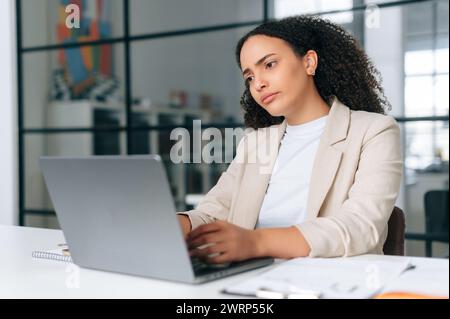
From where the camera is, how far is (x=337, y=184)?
1.36 meters

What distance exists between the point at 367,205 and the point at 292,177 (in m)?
0.37

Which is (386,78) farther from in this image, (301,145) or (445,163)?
(301,145)

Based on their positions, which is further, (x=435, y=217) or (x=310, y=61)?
(x=435, y=217)

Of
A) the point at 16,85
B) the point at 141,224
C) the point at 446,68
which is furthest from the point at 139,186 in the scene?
the point at 16,85

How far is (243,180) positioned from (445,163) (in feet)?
6.45

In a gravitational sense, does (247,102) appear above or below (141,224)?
above

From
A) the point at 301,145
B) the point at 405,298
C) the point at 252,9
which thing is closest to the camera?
the point at 405,298

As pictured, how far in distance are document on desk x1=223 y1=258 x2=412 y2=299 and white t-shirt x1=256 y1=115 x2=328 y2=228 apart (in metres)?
0.48

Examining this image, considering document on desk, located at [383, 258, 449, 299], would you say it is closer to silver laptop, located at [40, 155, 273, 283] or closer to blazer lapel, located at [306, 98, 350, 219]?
silver laptop, located at [40, 155, 273, 283]

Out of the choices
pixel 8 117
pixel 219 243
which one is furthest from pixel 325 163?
pixel 8 117

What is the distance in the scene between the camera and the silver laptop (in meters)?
0.80

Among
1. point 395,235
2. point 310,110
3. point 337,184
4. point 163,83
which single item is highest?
point 163,83

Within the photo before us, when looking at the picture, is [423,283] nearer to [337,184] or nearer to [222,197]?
[337,184]
